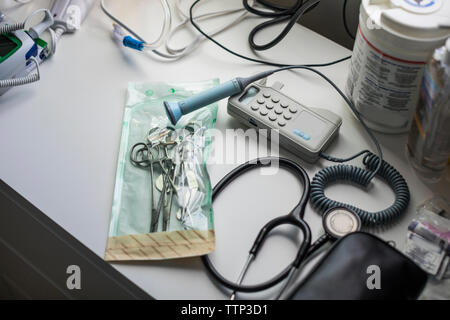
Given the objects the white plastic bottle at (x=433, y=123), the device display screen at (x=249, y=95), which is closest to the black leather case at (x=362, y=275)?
the white plastic bottle at (x=433, y=123)

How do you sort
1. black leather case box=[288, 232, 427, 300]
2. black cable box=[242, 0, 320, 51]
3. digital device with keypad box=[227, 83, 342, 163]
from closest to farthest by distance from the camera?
black leather case box=[288, 232, 427, 300] < digital device with keypad box=[227, 83, 342, 163] < black cable box=[242, 0, 320, 51]

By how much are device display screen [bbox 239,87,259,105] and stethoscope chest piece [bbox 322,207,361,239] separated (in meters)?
0.20

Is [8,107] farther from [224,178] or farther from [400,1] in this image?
[400,1]

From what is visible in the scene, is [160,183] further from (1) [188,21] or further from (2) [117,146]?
(1) [188,21]

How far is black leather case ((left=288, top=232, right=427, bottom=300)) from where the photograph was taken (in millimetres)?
514

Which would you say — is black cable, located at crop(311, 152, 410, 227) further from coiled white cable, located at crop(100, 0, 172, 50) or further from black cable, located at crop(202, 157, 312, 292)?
coiled white cable, located at crop(100, 0, 172, 50)

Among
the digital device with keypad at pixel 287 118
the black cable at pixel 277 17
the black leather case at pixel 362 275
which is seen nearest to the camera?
the black leather case at pixel 362 275

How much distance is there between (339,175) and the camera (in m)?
0.64

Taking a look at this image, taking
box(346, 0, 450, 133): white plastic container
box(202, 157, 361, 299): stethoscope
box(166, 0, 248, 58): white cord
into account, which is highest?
box(346, 0, 450, 133): white plastic container

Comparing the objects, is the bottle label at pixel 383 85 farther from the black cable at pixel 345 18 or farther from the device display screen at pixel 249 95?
the black cable at pixel 345 18

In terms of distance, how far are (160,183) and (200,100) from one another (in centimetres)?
13

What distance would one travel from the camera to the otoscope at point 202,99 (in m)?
0.67

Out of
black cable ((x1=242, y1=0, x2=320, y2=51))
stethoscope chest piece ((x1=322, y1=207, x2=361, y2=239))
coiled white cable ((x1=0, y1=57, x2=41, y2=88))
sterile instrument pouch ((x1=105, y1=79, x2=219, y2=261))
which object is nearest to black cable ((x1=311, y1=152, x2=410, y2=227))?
stethoscope chest piece ((x1=322, y1=207, x2=361, y2=239))

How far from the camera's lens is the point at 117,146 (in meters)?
0.68
